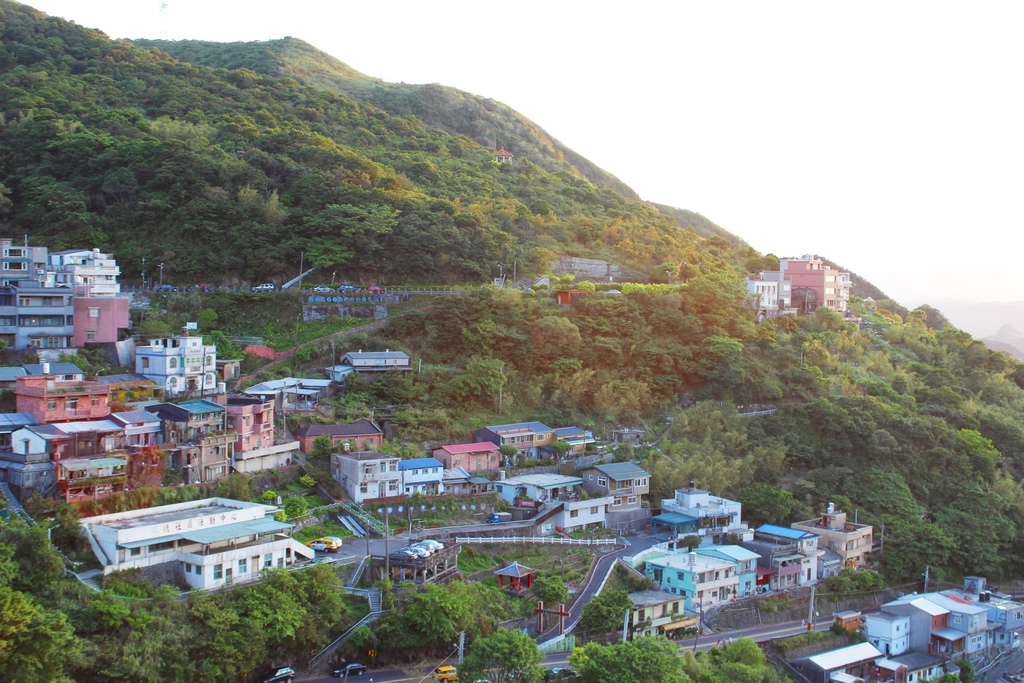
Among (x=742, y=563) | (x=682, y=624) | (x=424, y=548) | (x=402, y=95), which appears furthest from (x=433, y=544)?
(x=402, y=95)

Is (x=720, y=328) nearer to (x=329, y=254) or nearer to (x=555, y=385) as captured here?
(x=555, y=385)

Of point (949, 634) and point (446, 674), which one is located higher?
point (446, 674)

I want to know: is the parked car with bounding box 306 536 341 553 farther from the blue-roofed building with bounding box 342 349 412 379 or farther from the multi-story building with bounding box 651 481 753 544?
the multi-story building with bounding box 651 481 753 544

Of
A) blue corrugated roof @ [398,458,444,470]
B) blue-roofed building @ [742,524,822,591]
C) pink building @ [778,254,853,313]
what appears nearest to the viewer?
blue corrugated roof @ [398,458,444,470]

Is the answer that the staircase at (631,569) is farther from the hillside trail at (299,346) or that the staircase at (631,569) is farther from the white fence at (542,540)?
the hillside trail at (299,346)

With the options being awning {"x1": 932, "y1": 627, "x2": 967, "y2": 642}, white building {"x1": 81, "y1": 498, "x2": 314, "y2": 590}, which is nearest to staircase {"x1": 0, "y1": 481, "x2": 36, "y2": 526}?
white building {"x1": 81, "y1": 498, "x2": 314, "y2": 590}

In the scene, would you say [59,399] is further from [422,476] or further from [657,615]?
[657,615]

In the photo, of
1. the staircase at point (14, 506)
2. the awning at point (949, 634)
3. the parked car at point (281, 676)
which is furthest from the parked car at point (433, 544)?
the awning at point (949, 634)
